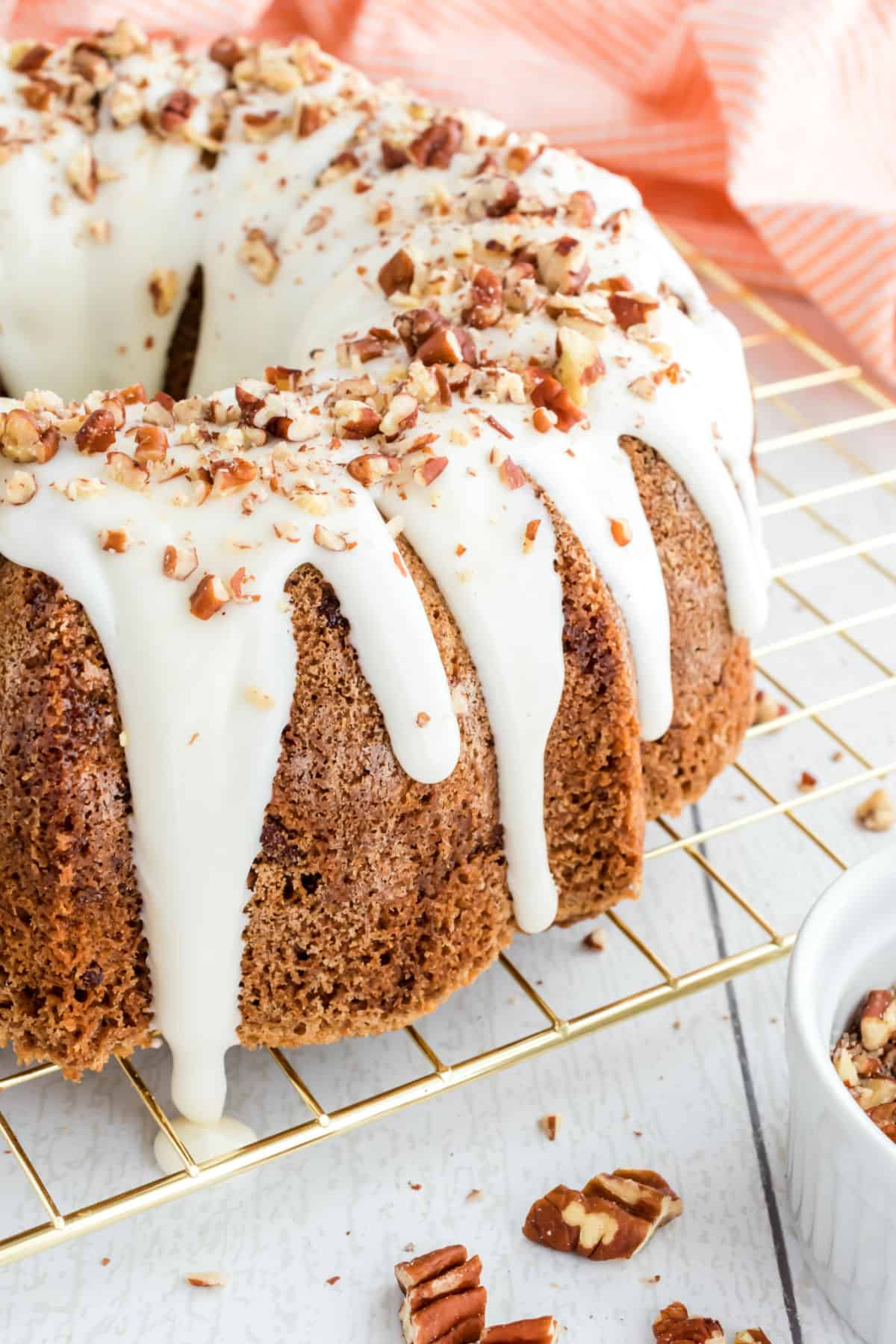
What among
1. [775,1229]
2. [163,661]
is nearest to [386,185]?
[163,661]

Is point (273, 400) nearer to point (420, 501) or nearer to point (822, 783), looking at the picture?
point (420, 501)

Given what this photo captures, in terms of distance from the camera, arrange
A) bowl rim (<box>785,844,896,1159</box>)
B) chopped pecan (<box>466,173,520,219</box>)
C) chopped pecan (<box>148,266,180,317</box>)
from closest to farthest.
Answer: bowl rim (<box>785,844,896,1159</box>) → chopped pecan (<box>466,173,520,219</box>) → chopped pecan (<box>148,266,180,317</box>)

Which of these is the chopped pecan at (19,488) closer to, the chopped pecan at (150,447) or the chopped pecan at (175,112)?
the chopped pecan at (150,447)

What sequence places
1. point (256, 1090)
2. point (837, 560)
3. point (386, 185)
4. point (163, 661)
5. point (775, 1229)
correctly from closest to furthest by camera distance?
point (163, 661) → point (775, 1229) → point (256, 1090) → point (386, 185) → point (837, 560)

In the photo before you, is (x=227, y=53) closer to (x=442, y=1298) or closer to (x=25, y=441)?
(x=25, y=441)

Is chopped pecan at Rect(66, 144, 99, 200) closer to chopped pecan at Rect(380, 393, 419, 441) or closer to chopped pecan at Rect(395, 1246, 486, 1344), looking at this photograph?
Answer: chopped pecan at Rect(380, 393, 419, 441)

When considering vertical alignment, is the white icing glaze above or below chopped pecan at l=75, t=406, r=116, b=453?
below

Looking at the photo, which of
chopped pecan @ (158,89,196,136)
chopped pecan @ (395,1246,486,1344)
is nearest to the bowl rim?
chopped pecan @ (395,1246,486,1344)

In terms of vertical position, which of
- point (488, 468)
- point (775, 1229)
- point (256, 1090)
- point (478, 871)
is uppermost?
point (488, 468)
